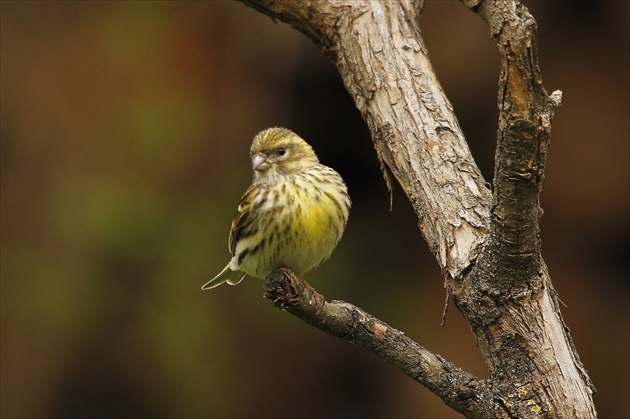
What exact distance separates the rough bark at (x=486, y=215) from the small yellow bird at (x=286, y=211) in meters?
0.37

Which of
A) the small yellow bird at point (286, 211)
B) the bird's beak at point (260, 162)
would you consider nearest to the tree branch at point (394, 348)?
the small yellow bird at point (286, 211)

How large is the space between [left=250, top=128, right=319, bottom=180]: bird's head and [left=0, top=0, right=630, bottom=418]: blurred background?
2147 mm

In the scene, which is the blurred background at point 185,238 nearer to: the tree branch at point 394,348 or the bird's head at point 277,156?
the bird's head at point 277,156

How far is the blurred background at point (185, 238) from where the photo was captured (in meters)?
6.50

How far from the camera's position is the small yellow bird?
405 cm

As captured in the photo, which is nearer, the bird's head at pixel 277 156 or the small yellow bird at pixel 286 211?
the small yellow bird at pixel 286 211

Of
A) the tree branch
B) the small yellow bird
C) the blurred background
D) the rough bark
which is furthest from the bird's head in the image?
the blurred background

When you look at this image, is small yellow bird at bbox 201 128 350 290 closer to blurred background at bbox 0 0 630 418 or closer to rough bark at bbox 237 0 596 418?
rough bark at bbox 237 0 596 418

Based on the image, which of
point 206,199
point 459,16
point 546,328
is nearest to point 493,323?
point 546,328

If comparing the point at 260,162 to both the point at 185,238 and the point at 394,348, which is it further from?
the point at 185,238

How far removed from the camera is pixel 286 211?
4082 millimetres

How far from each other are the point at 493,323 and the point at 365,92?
1.30 meters

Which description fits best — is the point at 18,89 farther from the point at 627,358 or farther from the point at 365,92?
the point at 627,358

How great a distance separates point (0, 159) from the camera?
690 cm
